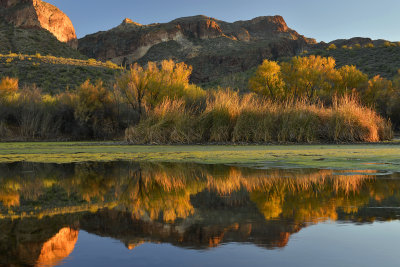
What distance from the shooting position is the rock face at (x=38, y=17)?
255 ft

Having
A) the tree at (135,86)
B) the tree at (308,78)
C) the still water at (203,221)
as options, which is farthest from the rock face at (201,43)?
the still water at (203,221)

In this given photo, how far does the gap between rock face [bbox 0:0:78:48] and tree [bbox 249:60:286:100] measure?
57.0m

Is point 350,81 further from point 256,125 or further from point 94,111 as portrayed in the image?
point 94,111

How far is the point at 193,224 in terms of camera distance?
12.0 feet

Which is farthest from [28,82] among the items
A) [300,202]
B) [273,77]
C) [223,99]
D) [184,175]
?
[300,202]

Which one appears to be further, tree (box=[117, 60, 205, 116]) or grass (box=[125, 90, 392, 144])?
tree (box=[117, 60, 205, 116])

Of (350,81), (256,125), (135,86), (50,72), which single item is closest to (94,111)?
(135,86)

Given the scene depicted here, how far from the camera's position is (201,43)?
11331 cm

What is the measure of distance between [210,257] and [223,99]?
570 inches

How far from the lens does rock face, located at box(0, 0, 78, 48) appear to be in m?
77.9

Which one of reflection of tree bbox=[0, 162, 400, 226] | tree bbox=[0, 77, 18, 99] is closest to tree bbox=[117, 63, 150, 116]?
tree bbox=[0, 77, 18, 99]

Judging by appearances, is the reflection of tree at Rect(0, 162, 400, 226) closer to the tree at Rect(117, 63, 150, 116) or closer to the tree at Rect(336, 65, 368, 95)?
the tree at Rect(117, 63, 150, 116)

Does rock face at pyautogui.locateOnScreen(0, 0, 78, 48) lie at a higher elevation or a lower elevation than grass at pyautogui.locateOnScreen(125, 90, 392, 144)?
higher

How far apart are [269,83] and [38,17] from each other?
6679 cm
